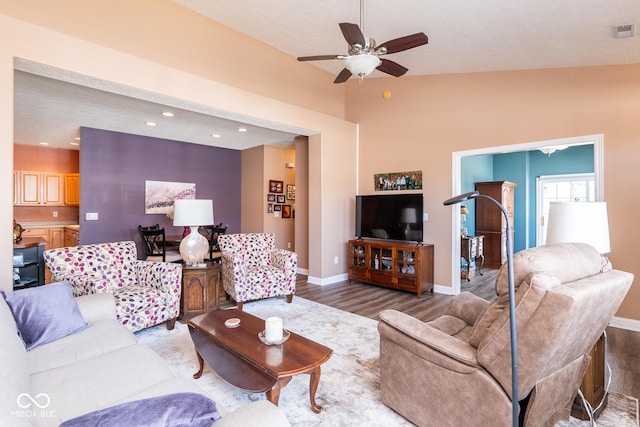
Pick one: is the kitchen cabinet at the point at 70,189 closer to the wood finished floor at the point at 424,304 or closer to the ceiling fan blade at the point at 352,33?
the wood finished floor at the point at 424,304

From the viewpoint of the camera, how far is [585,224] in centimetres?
217

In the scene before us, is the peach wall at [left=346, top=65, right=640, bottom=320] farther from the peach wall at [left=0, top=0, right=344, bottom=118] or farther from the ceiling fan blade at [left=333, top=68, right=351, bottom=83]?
the ceiling fan blade at [left=333, top=68, right=351, bottom=83]

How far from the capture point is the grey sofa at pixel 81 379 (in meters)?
0.96

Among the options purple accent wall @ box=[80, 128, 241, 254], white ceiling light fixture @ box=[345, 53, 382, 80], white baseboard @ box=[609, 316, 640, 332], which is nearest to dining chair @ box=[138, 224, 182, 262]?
purple accent wall @ box=[80, 128, 241, 254]

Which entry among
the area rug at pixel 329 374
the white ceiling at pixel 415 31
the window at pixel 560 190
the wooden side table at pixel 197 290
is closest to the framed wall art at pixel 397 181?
the white ceiling at pixel 415 31

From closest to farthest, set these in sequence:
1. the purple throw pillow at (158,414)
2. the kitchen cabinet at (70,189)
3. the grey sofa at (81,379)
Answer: the purple throw pillow at (158,414) < the grey sofa at (81,379) < the kitchen cabinet at (70,189)

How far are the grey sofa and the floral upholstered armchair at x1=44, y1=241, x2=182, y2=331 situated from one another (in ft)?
2.98

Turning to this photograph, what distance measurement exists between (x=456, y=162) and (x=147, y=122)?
5.04 metres

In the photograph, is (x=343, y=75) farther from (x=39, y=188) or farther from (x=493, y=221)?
(x=39, y=188)

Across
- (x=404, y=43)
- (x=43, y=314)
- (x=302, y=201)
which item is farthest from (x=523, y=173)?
(x=43, y=314)

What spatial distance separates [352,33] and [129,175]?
534 cm

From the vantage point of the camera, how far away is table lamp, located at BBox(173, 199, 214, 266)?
133 inches

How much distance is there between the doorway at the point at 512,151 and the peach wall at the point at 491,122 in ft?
0.17

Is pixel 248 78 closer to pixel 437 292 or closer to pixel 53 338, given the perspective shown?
pixel 53 338
